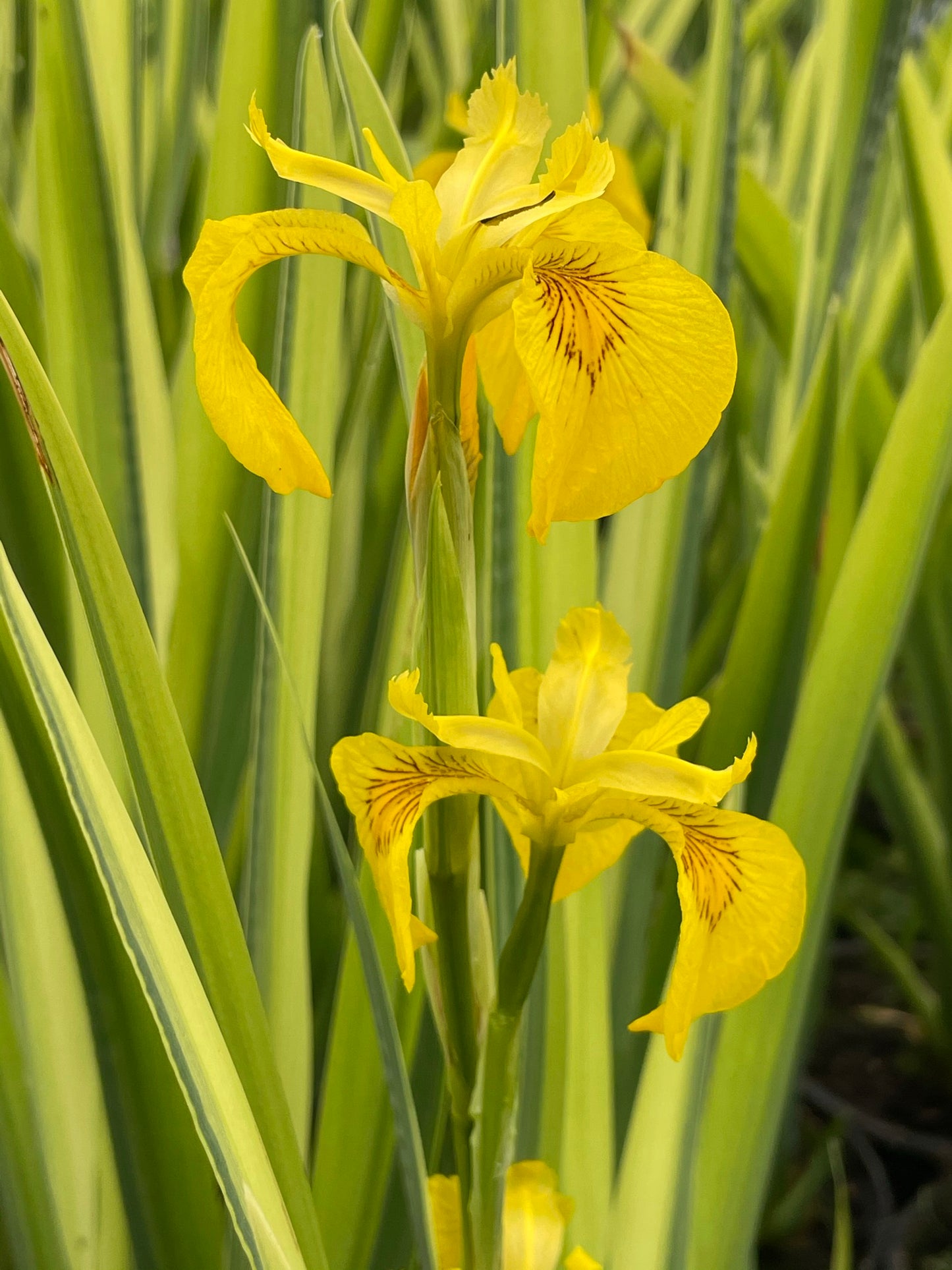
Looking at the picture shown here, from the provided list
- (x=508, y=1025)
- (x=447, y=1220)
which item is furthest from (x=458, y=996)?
(x=447, y=1220)

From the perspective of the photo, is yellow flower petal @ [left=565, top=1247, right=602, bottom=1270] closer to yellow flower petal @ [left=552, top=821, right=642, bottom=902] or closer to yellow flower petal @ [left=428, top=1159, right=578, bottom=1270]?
yellow flower petal @ [left=428, top=1159, right=578, bottom=1270]

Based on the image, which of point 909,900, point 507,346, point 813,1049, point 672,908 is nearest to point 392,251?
point 507,346

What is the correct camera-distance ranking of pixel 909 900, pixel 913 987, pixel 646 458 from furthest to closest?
pixel 909 900 → pixel 913 987 → pixel 646 458

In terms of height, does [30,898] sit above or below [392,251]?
below

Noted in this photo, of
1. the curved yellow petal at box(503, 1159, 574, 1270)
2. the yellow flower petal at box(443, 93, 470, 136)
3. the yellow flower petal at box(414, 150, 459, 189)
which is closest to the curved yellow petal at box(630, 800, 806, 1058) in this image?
the curved yellow petal at box(503, 1159, 574, 1270)

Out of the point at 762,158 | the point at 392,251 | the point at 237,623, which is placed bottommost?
the point at 237,623

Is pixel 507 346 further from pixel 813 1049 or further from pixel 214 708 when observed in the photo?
pixel 813 1049

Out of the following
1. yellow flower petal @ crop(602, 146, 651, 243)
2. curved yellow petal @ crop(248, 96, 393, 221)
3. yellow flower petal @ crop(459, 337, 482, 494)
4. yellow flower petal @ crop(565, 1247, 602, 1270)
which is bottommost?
→ yellow flower petal @ crop(565, 1247, 602, 1270)
